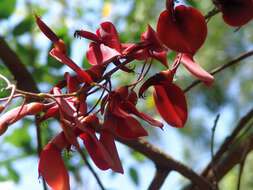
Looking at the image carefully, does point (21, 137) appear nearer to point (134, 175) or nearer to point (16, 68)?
point (134, 175)

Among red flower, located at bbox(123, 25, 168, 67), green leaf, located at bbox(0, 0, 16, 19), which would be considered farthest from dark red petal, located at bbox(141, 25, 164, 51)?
green leaf, located at bbox(0, 0, 16, 19)

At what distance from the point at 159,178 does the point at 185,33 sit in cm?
55

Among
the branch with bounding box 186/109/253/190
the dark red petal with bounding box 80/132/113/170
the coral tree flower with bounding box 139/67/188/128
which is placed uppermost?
the coral tree flower with bounding box 139/67/188/128

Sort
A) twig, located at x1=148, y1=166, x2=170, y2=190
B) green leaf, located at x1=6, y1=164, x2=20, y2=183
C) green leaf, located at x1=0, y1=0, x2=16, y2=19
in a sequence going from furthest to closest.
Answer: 1. green leaf, located at x1=6, y1=164, x2=20, y2=183
2. green leaf, located at x1=0, y1=0, x2=16, y2=19
3. twig, located at x1=148, y1=166, x2=170, y2=190

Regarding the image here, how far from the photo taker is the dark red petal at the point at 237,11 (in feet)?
2.06

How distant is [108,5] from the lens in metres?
2.07

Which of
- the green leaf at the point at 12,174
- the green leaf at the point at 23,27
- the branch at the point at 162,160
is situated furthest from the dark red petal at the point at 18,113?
the green leaf at the point at 12,174

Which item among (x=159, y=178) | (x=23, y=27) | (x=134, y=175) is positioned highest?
(x=23, y=27)

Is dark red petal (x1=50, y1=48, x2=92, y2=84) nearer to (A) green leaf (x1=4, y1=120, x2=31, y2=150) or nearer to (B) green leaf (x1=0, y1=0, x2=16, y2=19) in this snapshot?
(B) green leaf (x1=0, y1=0, x2=16, y2=19)

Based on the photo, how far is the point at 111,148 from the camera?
2.00ft

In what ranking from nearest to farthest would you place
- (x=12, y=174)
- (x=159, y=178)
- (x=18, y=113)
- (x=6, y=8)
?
(x=18, y=113) → (x=159, y=178) → (x=6, y=8) → (x=12, y=174)

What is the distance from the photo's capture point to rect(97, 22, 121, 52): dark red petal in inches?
24.9

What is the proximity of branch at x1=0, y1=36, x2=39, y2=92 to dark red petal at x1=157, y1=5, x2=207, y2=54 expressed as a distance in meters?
0.57

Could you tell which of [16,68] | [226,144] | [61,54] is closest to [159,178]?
[226,144]
